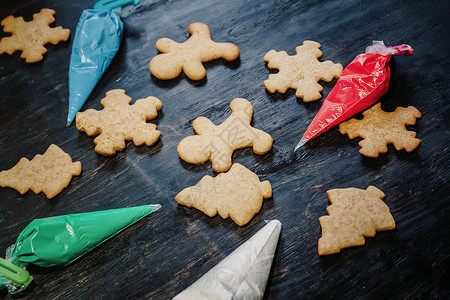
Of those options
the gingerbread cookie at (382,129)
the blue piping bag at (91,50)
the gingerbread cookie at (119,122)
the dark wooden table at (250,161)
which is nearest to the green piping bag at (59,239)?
the dark wooden table at (250,161)

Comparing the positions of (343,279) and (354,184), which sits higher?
(354,184)

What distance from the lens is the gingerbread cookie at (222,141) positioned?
5.16 ft

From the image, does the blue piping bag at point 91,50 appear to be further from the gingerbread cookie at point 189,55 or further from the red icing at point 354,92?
the red icing at point 354,92

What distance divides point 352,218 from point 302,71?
2.56 ft

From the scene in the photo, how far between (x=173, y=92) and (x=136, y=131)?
0.98ft

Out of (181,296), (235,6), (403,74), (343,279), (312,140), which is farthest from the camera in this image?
(235,6)

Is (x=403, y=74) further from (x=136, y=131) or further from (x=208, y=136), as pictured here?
(x=136, y=131)

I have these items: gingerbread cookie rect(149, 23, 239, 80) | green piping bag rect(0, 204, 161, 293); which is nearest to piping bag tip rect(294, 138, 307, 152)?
gingerbread cookie rect(149, 23, 239, 80)

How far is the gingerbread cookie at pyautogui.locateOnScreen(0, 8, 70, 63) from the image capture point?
2.05 m

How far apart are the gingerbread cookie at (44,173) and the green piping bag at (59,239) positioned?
0.61ft

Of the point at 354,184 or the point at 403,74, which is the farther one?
the point at 403,74

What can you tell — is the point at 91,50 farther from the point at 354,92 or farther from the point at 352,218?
the point at 352,218

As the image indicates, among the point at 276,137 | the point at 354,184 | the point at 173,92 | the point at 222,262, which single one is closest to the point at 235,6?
the point at 173,92

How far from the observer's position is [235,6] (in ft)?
7.04
